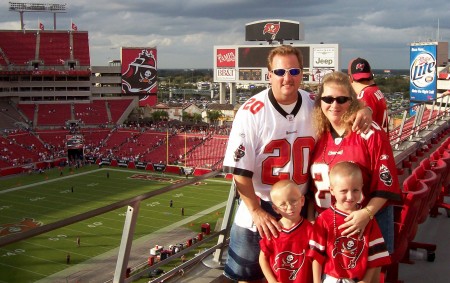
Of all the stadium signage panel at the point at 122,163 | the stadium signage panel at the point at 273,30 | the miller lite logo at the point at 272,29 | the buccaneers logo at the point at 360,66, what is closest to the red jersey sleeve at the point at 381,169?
the buccaneers logo at the point at 360,66

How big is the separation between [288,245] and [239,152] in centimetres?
52

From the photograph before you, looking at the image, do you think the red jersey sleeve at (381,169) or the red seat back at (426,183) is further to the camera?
the red seat back at (426,183)

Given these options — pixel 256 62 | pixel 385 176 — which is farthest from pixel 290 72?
pixel 256 62

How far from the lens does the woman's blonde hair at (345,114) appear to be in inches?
101

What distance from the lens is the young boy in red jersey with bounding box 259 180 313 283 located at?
2391 mm

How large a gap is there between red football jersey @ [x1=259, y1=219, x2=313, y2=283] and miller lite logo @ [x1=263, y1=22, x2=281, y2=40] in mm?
45797

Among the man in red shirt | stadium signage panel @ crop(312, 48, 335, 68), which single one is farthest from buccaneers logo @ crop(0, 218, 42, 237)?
stadium signage panel @ crop(312, 48, 335, 68)

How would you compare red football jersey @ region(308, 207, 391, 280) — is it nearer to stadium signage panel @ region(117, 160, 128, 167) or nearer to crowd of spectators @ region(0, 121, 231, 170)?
crowd of spectators @ region(0, 121, 231, 170)

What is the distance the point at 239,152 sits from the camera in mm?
2586

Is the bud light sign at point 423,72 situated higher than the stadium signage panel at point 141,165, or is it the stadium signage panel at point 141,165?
the bud light sign at point 423,72

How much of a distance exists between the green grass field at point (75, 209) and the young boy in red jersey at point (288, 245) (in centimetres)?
1418

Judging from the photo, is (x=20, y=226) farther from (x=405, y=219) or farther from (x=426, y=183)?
(x=405, y=219)

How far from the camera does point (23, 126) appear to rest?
46.7 meters

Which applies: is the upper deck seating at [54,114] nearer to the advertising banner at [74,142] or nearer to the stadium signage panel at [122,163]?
the advertising banner at [74,142]
